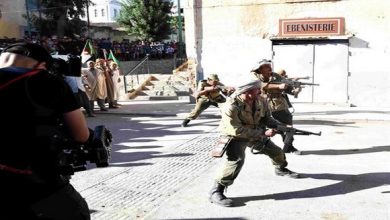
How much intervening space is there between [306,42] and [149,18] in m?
17.9

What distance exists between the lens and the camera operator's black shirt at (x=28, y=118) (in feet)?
7.97

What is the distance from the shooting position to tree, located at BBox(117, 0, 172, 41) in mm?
30906

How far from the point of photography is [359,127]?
1058 cm

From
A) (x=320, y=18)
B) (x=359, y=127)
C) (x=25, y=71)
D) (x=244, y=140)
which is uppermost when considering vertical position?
(x=320, y=18)

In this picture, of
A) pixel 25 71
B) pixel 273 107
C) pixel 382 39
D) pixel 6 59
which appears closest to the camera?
pixel 25 71

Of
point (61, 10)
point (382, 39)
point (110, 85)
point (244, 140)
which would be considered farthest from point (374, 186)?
point (61, 10)

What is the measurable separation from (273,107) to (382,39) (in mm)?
8116

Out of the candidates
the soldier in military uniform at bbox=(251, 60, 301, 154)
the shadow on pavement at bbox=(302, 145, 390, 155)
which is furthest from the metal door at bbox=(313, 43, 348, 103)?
the soldier in military uniform at bbox=(251, 60, 301, 154)

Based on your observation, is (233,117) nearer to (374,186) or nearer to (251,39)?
(374,186)

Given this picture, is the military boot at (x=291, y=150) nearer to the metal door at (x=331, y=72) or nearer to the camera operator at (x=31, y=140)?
the camera operator at (x=31, y=140)

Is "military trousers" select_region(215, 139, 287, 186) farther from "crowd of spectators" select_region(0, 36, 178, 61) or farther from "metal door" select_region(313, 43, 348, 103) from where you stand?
"crowd of spectators" select_region(0, 36, 178, 61)

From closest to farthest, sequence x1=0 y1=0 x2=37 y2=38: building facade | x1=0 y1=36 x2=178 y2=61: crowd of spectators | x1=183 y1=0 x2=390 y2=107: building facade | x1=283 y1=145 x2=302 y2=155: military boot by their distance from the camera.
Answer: x1=283 y1=145 x2=302 y2=155: military boot < x1=183 y1=0 x2=390 y2=107: building facade < x1=0 y1=36 x2=178 y2=61: crowd of spectators < x1=0 y1=0 x2=37 y2=38: building facade

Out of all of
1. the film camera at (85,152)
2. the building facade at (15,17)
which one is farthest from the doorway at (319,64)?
the building facade at (15,17)

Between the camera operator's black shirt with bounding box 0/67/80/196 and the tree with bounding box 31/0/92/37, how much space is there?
27.2m
